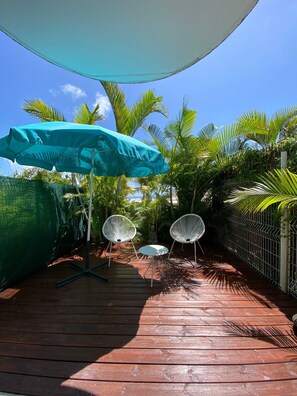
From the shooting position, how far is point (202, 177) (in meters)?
5.57

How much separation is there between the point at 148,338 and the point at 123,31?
251 centimetres

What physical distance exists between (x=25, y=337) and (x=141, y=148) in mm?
2560

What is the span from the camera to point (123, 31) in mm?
1270

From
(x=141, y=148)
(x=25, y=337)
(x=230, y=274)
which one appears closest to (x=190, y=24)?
(x=141, y=148)

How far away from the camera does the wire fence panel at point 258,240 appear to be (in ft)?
11.2

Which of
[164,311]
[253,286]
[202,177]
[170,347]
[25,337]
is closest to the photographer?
[170,347]

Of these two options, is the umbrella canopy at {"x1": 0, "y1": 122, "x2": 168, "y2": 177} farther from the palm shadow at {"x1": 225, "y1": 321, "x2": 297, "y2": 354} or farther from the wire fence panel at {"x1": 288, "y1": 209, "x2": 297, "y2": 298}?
the palm shadow at {"x1": 225, "y1": 321, "x2": 297, "y2": 354}

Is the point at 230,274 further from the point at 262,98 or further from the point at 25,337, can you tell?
the point at 262,98

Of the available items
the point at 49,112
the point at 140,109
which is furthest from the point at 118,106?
the point at 49,112

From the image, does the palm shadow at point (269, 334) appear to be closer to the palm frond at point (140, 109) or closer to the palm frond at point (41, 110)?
the palm frond at point (140, 109)

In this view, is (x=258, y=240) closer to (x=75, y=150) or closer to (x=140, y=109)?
(x=75, y=150)

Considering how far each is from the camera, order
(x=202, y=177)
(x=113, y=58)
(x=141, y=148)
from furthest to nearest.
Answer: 1. (x=202, y=177)
2. (x=141, y=148)
3. (x=113, y=58)

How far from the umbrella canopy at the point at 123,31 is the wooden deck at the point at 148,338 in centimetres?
224

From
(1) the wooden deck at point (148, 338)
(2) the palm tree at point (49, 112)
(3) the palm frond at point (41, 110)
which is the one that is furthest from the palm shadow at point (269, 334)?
(3) the palm frond at point (41, 110)
